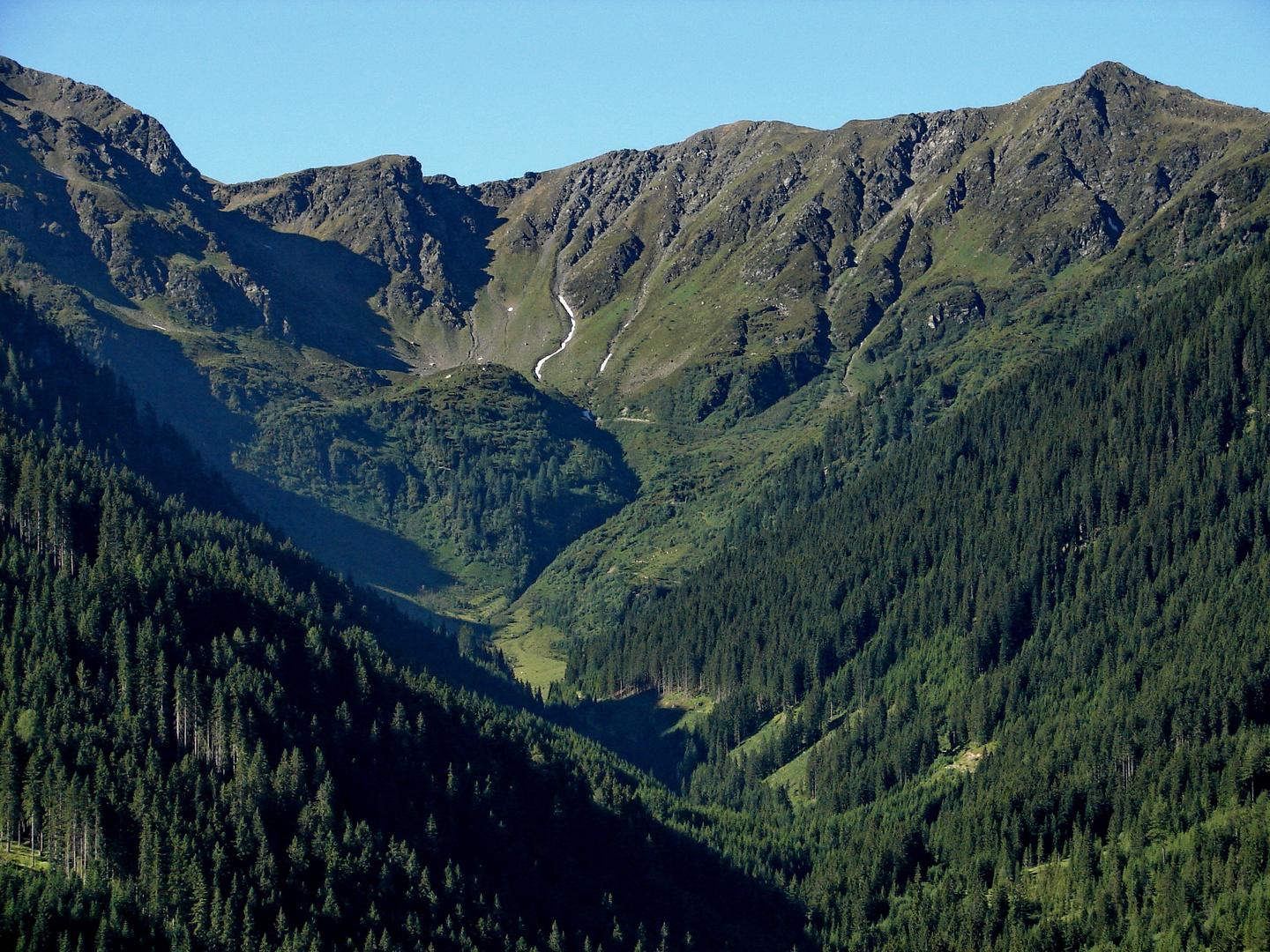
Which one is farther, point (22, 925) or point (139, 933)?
point (139, 933)

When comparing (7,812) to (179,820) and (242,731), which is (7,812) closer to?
(179,820)

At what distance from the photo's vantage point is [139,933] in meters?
164

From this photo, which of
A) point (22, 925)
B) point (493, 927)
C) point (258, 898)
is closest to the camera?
point (22, 925)

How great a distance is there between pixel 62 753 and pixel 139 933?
32.1 metres

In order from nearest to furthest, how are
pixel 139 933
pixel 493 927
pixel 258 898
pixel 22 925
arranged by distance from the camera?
pixel 22 925
pixel 139 933
pixel 258 898
pixel 493 927

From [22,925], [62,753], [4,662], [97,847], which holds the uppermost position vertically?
[4,662]

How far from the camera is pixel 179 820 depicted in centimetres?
18200

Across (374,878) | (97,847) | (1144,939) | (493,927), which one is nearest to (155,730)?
(97,847)

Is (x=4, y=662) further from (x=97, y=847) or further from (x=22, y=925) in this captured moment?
(x=22, y=925)

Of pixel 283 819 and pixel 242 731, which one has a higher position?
pixel 242 731

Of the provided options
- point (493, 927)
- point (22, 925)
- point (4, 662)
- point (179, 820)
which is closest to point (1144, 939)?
point (493, 927)

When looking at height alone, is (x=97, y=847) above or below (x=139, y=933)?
above

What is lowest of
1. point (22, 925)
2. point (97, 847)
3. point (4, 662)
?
point (22, 925)

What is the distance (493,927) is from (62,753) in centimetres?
6240
